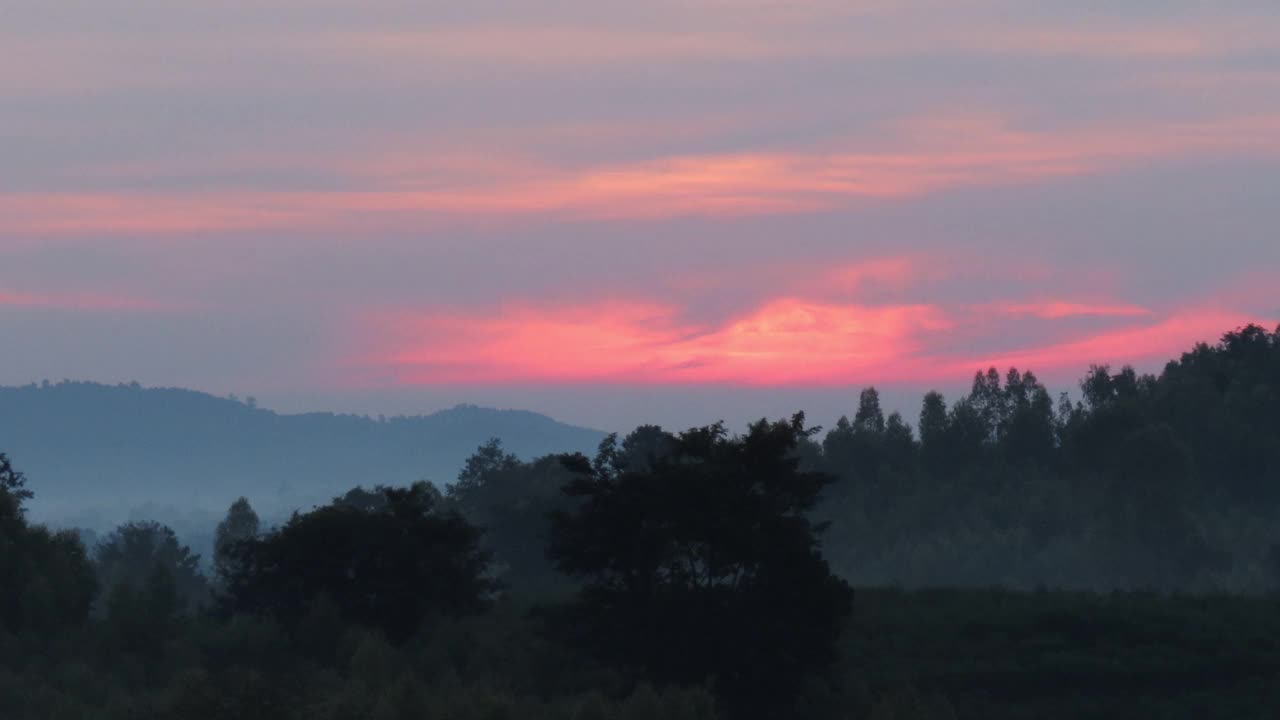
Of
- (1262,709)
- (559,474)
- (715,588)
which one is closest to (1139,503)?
(559,474)

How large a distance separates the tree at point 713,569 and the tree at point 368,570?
13.2m

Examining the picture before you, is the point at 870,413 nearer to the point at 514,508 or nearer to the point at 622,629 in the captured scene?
the point at 514,508

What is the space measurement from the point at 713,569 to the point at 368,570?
1846 centimetres

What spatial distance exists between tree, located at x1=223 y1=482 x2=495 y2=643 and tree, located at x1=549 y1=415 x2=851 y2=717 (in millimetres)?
13206

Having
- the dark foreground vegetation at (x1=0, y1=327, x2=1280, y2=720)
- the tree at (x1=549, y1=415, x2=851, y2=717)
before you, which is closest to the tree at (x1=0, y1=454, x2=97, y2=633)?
the dark foreground vegetation at (x1=0, y1=327, x2=1280, y2=720)

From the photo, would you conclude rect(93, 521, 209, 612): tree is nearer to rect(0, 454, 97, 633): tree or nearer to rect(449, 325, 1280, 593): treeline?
rect(449, 325, 1280, 593): treeline

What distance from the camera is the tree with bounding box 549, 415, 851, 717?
5022 centimetres

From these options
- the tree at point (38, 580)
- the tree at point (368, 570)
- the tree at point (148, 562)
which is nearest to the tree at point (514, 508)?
the tree at point (148, 562)

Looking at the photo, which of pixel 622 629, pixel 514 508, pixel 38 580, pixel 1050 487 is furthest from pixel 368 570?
pixel 1050 487

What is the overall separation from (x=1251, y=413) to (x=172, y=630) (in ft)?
366

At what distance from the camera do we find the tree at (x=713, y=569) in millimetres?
50219

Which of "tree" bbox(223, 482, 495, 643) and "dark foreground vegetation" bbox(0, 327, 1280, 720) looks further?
"tree" bbox(223, 482, 495, 643)

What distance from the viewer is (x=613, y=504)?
52438mm

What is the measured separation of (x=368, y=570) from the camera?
65.9 m
